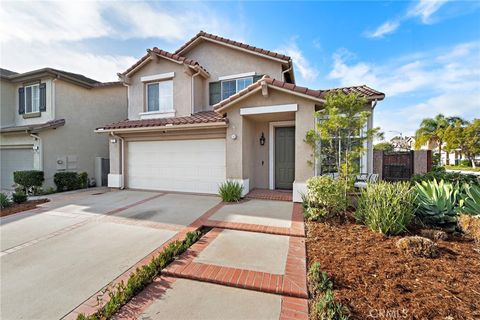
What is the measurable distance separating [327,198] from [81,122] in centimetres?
1607

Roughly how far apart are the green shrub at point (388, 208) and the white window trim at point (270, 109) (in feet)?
13.1

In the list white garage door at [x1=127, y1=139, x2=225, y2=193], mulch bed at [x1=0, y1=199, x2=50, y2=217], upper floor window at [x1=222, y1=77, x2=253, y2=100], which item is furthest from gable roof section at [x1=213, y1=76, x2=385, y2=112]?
mulch bed at [x1=0, y1=199, x2=50, y2=217]

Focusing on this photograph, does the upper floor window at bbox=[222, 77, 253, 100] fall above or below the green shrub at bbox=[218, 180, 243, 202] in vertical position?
above

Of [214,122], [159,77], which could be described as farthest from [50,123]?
[214,122]

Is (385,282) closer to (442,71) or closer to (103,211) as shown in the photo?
(103,211)

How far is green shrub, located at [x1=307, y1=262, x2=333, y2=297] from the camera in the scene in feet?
10.4

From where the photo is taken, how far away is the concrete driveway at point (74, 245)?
3.23 m

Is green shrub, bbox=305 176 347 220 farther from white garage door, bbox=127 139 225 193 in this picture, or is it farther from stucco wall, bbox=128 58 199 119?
stucco wall, bbox=128 58 199 119

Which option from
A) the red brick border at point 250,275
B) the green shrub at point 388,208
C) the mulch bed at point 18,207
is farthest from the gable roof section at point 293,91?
the mulch bed at point 18,207

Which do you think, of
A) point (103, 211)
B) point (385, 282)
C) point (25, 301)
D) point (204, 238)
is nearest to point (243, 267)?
point (204, 238)

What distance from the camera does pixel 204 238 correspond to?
5.17m

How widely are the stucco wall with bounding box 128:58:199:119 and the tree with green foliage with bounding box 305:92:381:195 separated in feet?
24.1

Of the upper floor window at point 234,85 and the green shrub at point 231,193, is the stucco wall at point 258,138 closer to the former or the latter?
the green shrub at point 231,193

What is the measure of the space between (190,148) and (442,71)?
45.3 feet
